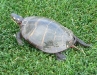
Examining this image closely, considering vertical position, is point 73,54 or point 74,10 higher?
point 74,10

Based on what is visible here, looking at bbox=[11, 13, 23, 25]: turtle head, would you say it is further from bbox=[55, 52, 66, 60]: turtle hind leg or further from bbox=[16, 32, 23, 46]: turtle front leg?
bbox=[55, 52, 66, 60]: turtle hind leg

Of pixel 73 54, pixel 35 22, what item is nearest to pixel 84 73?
pixel 73 54

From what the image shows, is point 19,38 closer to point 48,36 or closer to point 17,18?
point 17,18

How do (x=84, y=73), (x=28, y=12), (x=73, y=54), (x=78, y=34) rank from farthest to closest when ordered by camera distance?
(x=28, y=12) → (x=78, y=34) → (x=73, y=54) → (x=84, y=73)

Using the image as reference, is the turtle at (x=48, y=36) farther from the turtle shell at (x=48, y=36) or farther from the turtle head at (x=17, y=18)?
the turtle head at (x=17, y=18)

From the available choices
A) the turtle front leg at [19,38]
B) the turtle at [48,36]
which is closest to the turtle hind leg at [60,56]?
the turtle at [48,36]

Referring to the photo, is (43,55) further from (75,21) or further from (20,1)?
(20,1)
